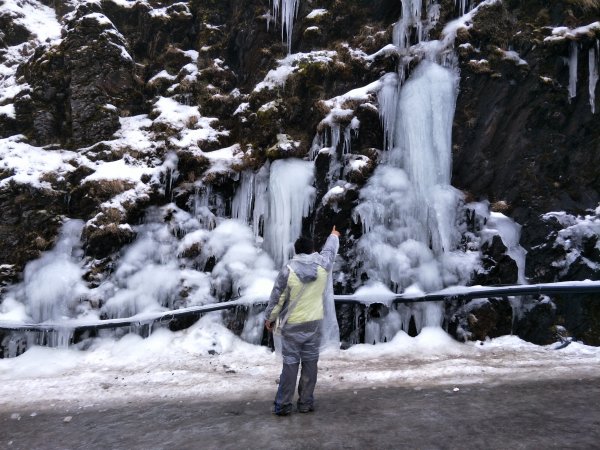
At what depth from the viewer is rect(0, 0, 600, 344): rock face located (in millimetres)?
7988

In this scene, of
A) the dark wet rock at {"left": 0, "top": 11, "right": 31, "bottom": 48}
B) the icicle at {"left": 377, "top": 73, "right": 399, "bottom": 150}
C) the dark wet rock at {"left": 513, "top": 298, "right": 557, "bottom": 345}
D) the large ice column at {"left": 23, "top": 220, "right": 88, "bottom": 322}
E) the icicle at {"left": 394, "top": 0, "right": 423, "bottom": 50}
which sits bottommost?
the dark wet rock at {"left": 513, "top": 298, "right": 557, "bottom": 345}

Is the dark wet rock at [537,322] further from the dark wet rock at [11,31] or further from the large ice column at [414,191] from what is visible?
the dark wet rock at [11,31]

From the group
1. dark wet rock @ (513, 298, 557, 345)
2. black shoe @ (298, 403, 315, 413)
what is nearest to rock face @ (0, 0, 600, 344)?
dark wet rock @ (513, 298, 557, 345)

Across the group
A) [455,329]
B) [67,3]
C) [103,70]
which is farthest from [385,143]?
[67,3]

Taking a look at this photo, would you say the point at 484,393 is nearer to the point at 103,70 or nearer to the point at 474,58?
the point at 474,58

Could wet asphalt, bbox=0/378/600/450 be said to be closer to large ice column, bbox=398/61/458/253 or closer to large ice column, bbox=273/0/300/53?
large ice column, bbox=398/61/458/253

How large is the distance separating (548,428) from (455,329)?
12.4ft

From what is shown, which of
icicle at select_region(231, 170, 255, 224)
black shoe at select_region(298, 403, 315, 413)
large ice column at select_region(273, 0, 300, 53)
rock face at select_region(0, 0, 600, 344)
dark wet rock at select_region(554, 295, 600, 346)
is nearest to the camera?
black shoe at select_region(298, 403, 315, 413)

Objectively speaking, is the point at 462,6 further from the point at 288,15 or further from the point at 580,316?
the point at 580,316

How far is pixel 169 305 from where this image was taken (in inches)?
331

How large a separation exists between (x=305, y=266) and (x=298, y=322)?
57 centimetres

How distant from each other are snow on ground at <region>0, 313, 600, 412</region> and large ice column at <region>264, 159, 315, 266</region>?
1924 millimetres

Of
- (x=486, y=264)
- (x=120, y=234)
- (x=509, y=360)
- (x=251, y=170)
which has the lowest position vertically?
(x=509, y=360)

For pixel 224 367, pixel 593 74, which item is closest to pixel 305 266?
pixel 224 367
